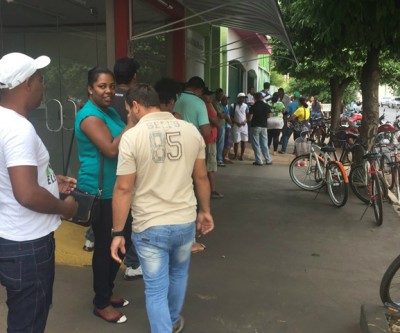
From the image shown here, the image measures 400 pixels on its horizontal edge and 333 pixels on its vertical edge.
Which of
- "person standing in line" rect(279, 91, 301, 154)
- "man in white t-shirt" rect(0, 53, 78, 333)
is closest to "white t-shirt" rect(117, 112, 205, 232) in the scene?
"man in white t-shirt" rect(0, 53, 78, 333)

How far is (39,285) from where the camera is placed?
6.64ft

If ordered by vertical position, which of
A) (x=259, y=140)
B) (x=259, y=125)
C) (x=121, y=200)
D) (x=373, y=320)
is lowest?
(x=373, y=320)

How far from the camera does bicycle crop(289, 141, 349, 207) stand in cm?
658

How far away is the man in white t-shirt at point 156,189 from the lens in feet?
7.77

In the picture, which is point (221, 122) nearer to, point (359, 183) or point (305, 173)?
point (305, 173)

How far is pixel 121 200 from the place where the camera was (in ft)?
7.95

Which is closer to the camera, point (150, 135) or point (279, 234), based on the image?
point (150, 135)

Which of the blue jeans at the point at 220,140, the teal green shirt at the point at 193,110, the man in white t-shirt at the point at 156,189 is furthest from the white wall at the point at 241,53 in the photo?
the man in white t-shirt at the point at 156,189

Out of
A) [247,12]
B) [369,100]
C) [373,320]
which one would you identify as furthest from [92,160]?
[369,100]

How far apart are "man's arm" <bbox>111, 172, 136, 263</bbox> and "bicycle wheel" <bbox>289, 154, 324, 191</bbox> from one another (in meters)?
5.56

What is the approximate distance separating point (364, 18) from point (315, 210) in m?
2.70

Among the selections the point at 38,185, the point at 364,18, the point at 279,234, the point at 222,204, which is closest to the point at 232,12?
the point at 364,18

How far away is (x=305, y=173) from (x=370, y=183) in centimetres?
189

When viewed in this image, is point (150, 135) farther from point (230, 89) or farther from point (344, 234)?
point (230, 89)
